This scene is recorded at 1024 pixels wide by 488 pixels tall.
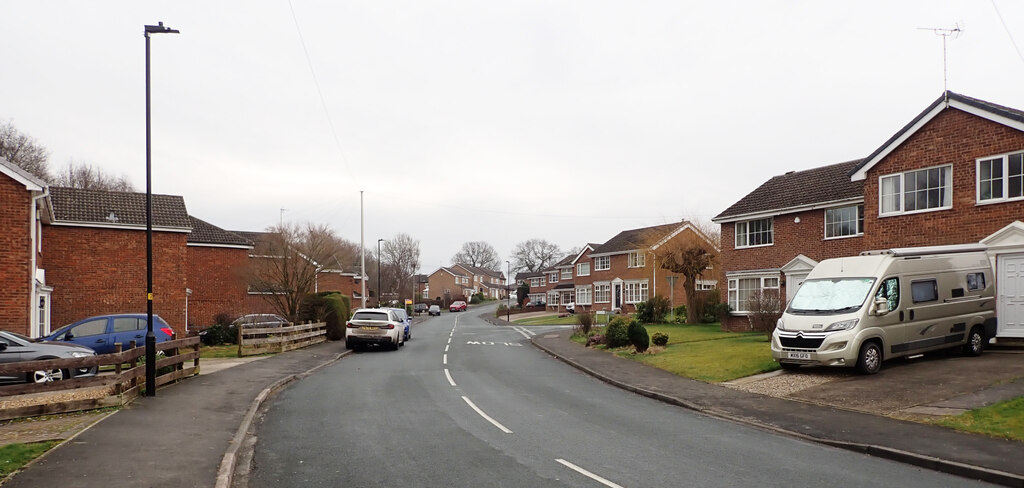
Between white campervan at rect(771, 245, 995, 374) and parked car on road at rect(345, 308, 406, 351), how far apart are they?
1604 centimetres

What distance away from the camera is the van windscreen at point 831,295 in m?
15.2

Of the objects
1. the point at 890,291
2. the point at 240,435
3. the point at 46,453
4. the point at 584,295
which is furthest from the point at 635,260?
the point at 46,453

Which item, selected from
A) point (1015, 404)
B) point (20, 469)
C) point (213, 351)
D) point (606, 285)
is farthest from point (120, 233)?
point (606, 285)

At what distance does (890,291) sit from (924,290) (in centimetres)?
122

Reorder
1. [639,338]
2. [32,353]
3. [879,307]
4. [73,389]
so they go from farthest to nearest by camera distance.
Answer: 1. [639,338]
2. [879,307]
3. [32,353]
4. [73,389]

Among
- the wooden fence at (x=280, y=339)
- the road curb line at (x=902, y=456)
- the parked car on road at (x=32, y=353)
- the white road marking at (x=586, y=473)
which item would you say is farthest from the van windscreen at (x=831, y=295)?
the wooden fence at (x=280, y=339)

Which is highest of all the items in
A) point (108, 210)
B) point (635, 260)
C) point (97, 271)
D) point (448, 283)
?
point (108, 210)

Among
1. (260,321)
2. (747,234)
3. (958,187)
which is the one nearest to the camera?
(958,187)

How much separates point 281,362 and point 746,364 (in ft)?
47.2

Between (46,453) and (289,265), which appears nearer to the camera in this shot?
(46,453)

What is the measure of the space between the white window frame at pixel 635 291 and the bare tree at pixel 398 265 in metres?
35.8

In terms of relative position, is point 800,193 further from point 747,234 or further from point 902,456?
point 902,456

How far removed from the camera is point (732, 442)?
955cm

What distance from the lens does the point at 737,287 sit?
31844 mm
